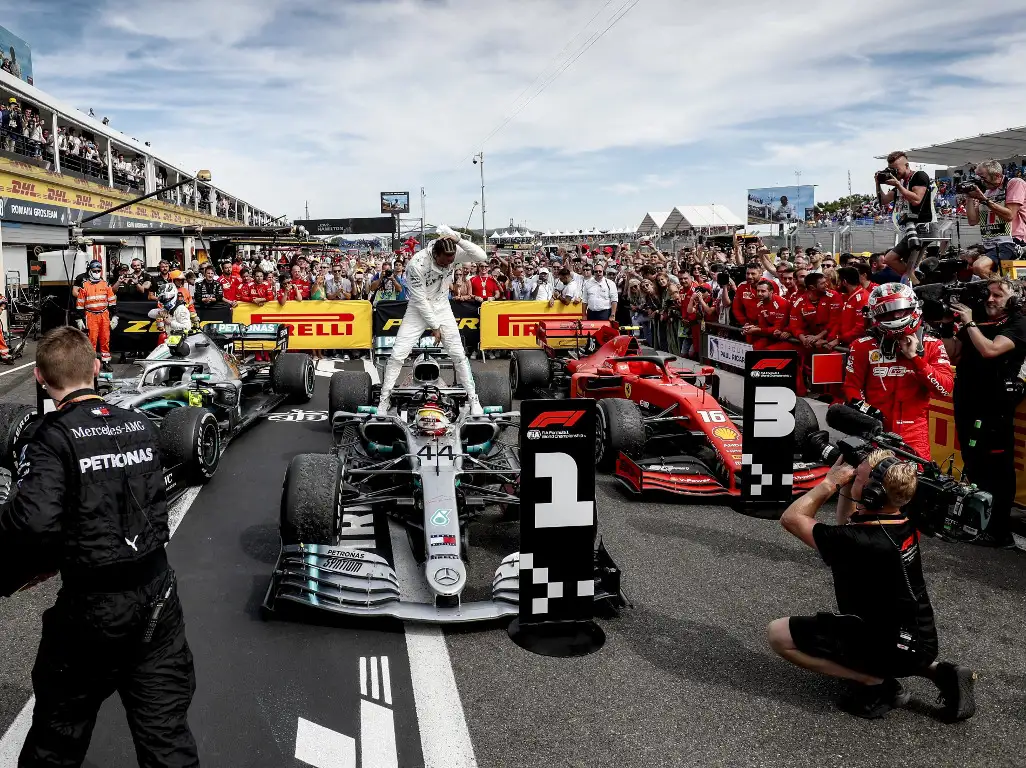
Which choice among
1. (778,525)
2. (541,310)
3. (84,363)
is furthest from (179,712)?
(541,310)

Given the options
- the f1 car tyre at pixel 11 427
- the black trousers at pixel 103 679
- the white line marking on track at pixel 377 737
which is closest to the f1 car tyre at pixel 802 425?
the white line marking on track at pixel 377 737

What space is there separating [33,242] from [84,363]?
83.0ft

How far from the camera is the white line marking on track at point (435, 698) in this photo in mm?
3240

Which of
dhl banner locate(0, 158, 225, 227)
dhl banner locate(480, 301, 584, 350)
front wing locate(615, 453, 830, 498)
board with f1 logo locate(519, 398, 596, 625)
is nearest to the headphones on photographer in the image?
board with f1 logo locate(519, 398, 596, 625)

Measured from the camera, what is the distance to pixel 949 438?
6703 millimetres

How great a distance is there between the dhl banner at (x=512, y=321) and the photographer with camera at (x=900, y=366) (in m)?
10.5

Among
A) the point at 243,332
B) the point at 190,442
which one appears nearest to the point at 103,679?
the point at 190,442

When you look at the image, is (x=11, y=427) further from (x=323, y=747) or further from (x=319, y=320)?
(x=319, y=320)

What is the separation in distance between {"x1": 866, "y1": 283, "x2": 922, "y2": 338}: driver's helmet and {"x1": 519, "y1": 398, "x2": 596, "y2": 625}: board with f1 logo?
88.9 inches

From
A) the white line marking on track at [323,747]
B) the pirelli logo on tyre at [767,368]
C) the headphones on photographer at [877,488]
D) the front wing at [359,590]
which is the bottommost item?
the white line marking on track at [323,747]

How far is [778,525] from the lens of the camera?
6074mm

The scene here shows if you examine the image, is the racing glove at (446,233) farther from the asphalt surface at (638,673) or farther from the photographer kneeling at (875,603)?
the photographer kneeling at (875,603)

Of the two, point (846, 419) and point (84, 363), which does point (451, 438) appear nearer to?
point (846, 419)

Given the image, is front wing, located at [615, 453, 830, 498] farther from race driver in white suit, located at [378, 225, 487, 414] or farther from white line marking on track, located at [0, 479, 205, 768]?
white line marking on track, located at [0, 479, 205, 768]
